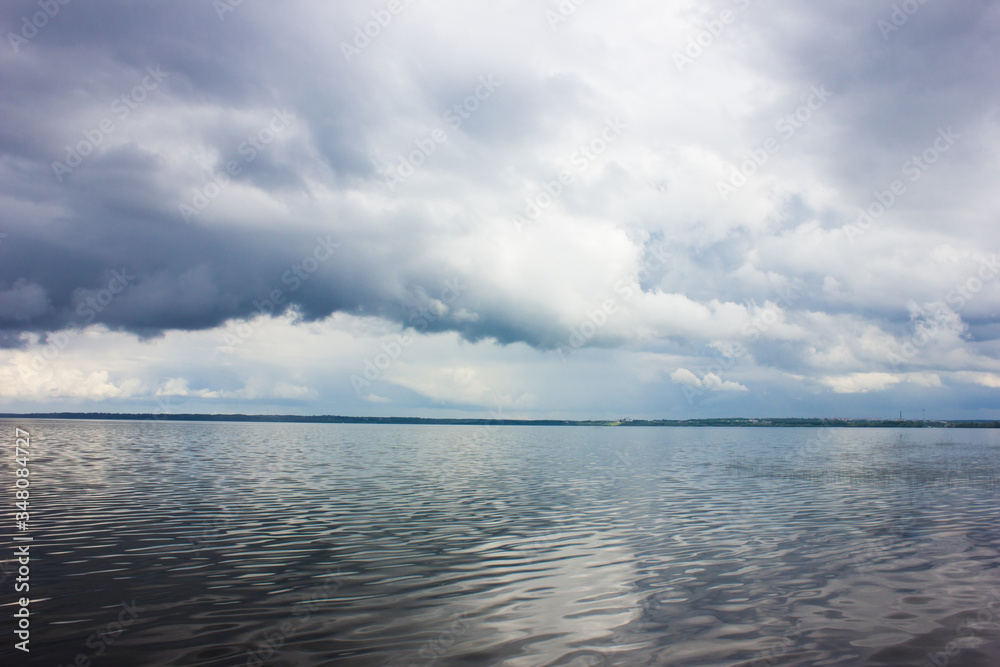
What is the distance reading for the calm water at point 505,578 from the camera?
1425 centimetres

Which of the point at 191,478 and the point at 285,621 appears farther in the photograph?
the point at 191,478

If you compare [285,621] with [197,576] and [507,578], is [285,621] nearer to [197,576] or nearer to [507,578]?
[197,576]

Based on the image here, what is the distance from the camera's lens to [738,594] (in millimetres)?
18609

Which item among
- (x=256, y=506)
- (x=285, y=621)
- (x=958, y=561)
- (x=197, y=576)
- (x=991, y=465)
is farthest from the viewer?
(x=991, y=465)

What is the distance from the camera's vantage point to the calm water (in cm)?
1425

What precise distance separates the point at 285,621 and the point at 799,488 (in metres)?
44.7

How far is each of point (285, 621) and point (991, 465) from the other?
295 ft

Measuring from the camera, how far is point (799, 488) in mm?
47344

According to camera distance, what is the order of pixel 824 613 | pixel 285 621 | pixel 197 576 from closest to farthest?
pixel 285 621
pixel 824 613
pixel 197 576

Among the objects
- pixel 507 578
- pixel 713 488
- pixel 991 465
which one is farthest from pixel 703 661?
pixel 991 465

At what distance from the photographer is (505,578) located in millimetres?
20312

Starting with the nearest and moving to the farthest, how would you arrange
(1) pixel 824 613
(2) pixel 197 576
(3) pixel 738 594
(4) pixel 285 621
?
(4) pixel 285 621 < (1) pixel 824 613 < (3) pixel 738 594 < (2) pixel 197 576

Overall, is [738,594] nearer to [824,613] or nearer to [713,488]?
[824,613]

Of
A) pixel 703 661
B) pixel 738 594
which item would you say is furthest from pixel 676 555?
pixel 703 661
